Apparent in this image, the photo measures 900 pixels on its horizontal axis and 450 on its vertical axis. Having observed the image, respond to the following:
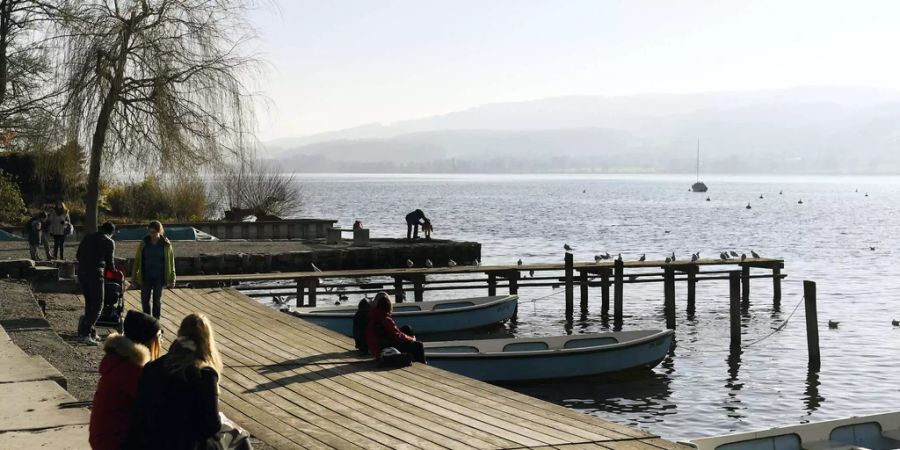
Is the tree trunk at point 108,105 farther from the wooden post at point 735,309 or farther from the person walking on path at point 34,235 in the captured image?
the wooden post at point 735,309

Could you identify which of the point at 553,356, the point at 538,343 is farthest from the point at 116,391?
the point at 538,343

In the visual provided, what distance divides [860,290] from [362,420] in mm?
41545

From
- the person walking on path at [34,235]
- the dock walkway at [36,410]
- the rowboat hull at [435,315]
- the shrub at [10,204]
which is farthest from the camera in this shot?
the shrub at [10,204]

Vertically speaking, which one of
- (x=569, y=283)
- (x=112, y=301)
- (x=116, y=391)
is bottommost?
(x=569, y=283)

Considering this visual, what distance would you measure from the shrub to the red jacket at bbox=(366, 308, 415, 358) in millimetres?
37061

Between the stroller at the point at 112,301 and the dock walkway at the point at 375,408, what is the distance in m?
0.91

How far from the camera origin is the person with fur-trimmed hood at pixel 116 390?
7082 millimetres

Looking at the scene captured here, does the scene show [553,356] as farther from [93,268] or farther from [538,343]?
[93,268]

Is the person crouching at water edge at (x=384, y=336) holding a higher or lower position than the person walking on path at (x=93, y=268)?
lower

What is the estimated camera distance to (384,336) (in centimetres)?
1510

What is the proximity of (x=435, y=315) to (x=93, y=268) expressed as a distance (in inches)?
506

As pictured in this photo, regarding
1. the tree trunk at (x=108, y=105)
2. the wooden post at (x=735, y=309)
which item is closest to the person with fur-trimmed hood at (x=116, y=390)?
the tree trunk at (x=108, y=105)

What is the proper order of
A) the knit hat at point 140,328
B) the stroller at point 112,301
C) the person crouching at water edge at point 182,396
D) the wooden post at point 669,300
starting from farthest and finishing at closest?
the wooden post at point 669,300 < the stroller at point 112,301 < the knit hat at point 140,328 < the person crouching at water edge at point 182,396

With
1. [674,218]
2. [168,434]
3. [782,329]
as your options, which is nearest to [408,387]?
[168,434]
